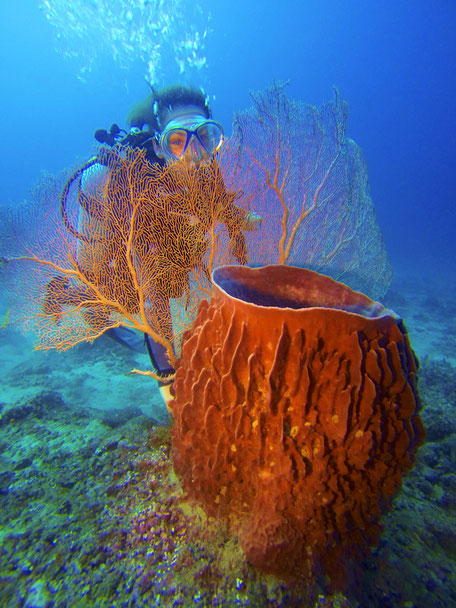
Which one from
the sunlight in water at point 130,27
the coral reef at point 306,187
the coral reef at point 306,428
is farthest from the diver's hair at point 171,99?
the sunlight in water at point 130,27

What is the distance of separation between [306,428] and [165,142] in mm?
3761

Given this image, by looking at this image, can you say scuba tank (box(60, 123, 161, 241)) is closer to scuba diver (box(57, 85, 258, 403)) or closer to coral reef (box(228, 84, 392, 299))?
scuba diver (box(57, 85, 258, 403))

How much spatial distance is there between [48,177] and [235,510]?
3962 mm

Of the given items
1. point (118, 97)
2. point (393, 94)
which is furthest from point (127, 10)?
point (393, 94)

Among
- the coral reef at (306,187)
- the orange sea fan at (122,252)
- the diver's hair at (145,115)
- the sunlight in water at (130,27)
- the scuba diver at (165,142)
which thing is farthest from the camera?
the sunlight in water at (130,27)

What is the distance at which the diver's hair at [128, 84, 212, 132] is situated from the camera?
4043mm

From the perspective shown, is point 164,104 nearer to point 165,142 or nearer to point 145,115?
point 145,115

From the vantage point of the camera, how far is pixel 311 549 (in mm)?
1548

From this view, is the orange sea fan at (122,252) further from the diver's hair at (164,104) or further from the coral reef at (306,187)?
the diver's hair at (164,104)

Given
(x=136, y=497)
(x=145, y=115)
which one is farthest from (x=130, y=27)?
(x=136, y=497)

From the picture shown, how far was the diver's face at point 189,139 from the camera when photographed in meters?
3.60

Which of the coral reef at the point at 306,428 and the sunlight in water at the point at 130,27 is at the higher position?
the sunlight in water at the point at 130,27

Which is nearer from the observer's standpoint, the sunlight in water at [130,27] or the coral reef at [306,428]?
the coral reef at [306,428]

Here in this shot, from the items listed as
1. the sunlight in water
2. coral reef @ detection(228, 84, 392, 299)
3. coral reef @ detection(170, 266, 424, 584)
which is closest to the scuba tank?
coral reef @ detection(228, 84, 392, 299)
